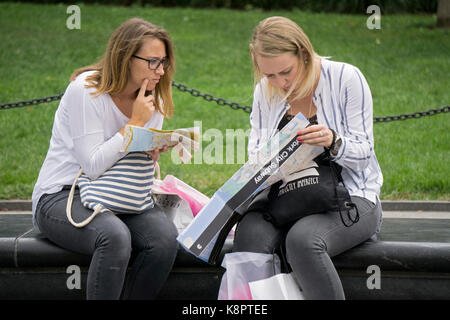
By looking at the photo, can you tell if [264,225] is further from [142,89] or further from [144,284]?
[142,89]

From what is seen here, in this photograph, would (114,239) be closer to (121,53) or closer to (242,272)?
(242,272)

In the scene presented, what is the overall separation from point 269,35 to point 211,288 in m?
1.37

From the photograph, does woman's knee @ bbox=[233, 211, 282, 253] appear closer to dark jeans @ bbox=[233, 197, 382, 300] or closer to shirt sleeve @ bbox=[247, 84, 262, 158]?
dark jeans @ bbox=[233, 197, 382, 300]

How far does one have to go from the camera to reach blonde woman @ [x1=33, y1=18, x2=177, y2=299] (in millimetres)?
2900

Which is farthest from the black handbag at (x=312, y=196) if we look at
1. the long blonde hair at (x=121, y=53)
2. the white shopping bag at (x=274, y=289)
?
the long blonde hair at (x=121, y=53)

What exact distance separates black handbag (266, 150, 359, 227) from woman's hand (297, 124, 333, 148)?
16 centimetres

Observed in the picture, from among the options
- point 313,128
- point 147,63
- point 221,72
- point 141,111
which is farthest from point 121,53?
point 221,72

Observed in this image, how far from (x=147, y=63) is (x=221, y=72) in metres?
6.44

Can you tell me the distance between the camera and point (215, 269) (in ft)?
11.1

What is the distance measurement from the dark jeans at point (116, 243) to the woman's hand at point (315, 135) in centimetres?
81

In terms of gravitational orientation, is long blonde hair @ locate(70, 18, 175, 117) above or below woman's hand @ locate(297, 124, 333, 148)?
above

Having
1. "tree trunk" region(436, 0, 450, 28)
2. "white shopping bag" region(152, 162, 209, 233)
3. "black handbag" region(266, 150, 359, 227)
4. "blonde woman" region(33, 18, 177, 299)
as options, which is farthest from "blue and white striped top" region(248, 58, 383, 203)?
"tree trunk" region(436, 0, 450, 28)

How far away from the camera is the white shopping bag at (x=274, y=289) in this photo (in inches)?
110

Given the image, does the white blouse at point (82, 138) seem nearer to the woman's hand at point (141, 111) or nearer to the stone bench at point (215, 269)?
the woman's hand at point (141, 111)
